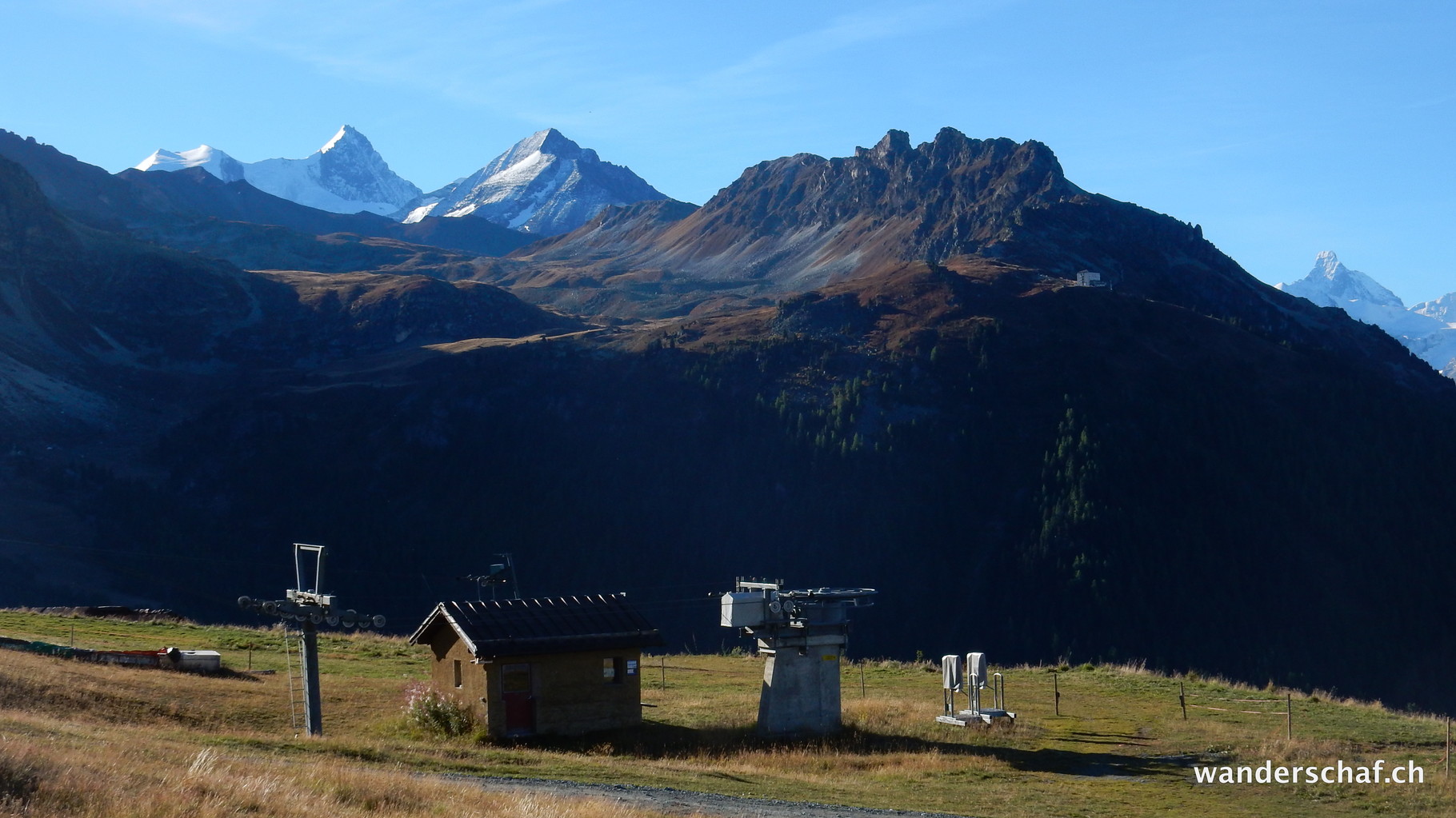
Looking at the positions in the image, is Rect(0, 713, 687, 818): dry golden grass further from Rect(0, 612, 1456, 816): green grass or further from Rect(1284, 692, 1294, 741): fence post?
Rect(1284, 692, 1294, 741): fence post

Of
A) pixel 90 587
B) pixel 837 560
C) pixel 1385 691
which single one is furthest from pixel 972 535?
pixel 90 587

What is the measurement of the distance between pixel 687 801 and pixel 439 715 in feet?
45.6

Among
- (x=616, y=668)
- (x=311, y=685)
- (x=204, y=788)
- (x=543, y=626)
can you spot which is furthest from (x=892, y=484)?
(x=204, y=788)

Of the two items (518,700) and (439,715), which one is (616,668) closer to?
(518,700)

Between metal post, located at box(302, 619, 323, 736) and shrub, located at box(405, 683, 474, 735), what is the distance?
280 centimetres

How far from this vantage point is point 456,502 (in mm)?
142625

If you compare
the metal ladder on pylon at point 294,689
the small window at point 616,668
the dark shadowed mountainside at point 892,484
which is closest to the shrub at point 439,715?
the metal ladder on pylon at point 294,689

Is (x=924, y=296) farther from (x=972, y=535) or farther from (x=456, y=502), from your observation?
(x=456, y=502)

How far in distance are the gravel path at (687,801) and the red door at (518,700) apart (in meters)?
9.15

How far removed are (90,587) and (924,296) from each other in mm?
112163

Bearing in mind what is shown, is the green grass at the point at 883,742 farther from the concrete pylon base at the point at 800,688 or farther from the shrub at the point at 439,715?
the concrete pylon base at the point at 800,688

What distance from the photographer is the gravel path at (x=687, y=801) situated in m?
21.5

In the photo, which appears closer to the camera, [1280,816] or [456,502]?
[1280,816]

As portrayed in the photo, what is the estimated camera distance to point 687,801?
22594 millimetres
